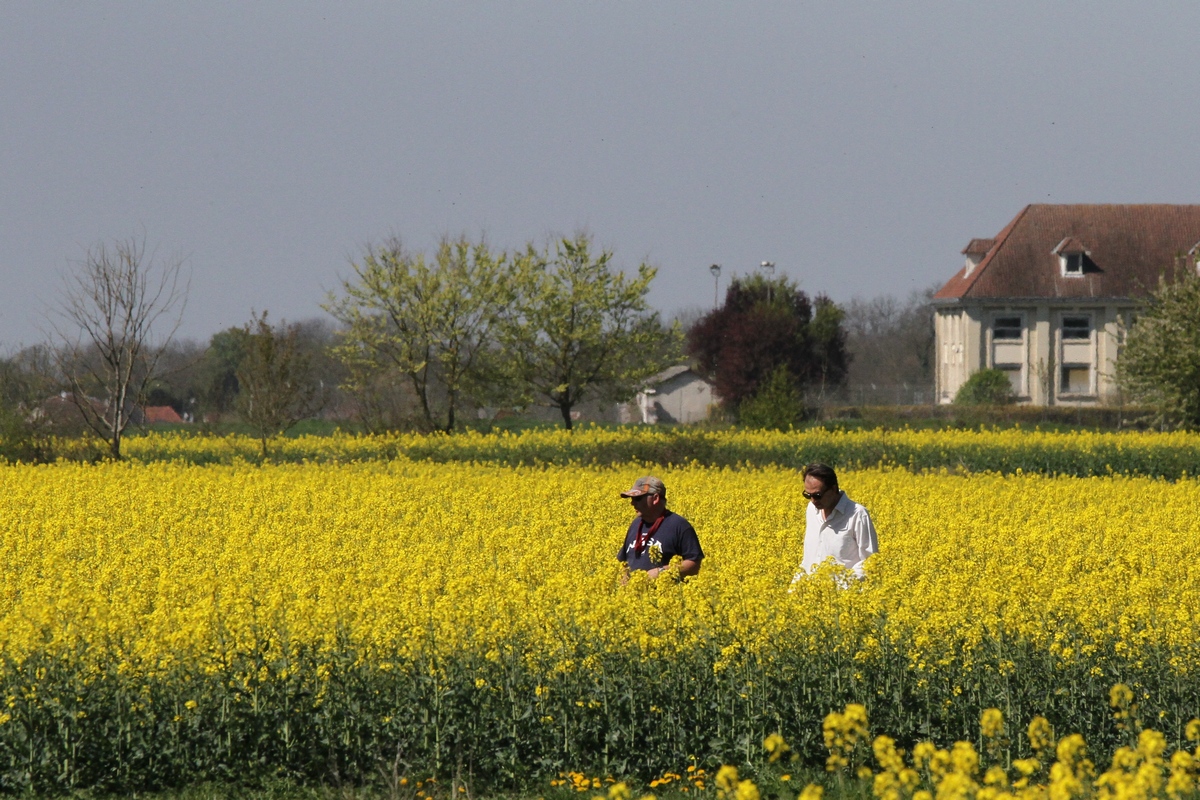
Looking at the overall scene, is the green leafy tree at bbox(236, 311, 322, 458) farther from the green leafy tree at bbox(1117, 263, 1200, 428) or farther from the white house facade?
the white house facade

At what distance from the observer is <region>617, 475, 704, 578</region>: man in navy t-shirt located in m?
8.81

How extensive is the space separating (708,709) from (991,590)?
78.3 inches

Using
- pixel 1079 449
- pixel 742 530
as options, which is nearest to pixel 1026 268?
pixel 1079 449

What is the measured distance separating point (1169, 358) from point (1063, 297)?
988 inches

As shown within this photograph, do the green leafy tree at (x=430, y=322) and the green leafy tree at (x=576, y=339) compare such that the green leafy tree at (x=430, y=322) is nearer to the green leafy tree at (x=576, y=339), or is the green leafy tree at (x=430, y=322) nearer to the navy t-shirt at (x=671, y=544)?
the green leafy tree at (x=576, y=339)

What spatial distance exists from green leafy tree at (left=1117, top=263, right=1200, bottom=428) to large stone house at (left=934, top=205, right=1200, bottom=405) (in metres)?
22.8

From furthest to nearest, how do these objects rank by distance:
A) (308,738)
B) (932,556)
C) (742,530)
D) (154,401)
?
1. (154,401)
2. (742,530)
3. (932,556)
4. (308,738)

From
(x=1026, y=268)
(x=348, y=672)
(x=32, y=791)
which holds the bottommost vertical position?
(x=32, y=791)

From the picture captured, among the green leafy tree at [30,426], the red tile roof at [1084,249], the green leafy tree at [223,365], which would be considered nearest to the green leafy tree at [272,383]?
the green leafy tree at [30,426]

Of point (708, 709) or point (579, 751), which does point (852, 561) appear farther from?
point (579, 751)

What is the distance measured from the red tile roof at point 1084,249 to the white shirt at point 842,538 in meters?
48.8

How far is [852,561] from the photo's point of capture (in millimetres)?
8695

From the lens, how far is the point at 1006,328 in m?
56.0

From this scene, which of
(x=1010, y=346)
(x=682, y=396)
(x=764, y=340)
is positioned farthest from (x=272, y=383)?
(x=682, y=396)
